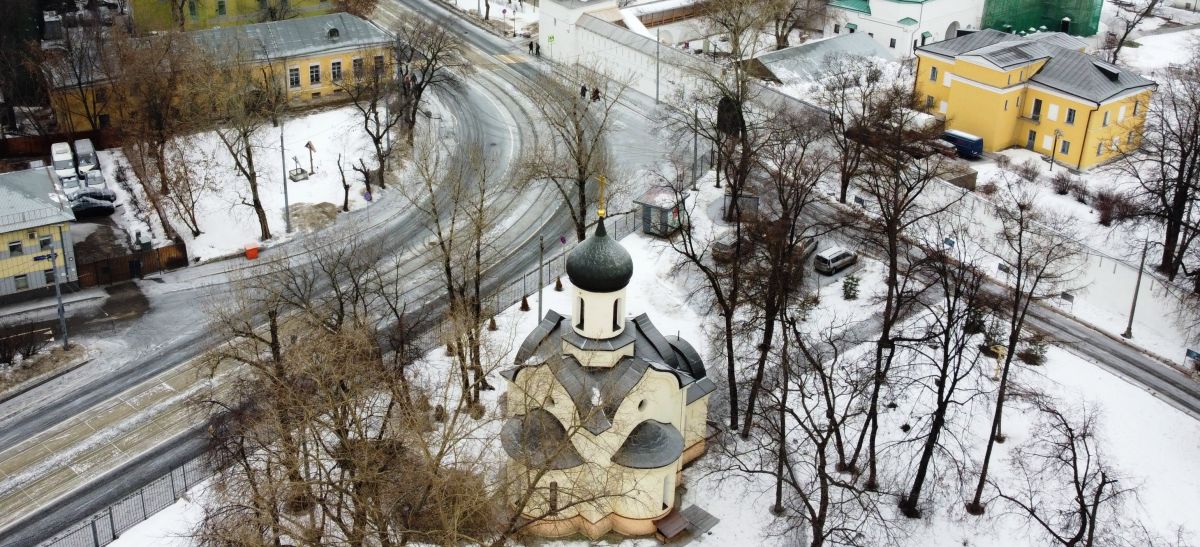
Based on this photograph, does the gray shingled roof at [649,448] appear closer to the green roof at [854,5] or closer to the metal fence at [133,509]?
the metal fence at [133,509]

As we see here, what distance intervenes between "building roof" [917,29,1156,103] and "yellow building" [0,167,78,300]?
50909mm

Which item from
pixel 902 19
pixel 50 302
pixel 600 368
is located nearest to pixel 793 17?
pixel 902 19

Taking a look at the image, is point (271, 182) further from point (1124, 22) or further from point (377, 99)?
point (1124, 22)

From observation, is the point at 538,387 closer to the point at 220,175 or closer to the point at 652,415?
the point at 652,415

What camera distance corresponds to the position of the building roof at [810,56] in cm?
8250

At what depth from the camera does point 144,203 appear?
6894 cm

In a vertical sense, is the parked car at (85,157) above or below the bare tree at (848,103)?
below

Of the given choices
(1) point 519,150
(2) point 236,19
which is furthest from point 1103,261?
(2) point 236,19

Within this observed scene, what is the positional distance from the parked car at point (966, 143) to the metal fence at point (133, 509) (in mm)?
48024

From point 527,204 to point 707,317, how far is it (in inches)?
640

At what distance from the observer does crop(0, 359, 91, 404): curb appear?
2077 inches

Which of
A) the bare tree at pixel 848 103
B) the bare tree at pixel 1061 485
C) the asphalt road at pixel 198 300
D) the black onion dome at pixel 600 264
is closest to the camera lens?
the black onion dome at pixel 600 264

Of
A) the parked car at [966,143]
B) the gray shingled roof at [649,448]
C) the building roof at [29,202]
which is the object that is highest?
the building roof at [29,202]

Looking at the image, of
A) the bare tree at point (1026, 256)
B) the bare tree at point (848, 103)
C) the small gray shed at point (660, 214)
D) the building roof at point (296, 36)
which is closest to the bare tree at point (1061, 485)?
the bare tree at point (1026, 256)
